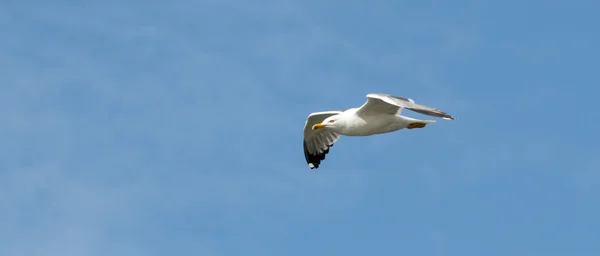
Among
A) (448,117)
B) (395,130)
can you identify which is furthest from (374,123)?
(448,117)

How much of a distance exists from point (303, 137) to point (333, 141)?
24.2 inches

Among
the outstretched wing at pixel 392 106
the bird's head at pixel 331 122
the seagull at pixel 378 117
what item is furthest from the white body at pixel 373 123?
the bird's head at pixel 331 122

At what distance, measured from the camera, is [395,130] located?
18.4 metres

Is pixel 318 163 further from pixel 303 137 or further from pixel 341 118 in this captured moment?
pixel 341 118

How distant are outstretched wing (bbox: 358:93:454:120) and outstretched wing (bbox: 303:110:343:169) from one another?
319 cm

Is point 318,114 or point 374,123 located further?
point 318,114

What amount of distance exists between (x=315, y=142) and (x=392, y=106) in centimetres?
402

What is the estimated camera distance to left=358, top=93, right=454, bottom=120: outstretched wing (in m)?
16.5

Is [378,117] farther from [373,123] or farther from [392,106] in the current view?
[392,106]

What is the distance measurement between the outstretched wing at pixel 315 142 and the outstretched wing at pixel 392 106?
3.19 m

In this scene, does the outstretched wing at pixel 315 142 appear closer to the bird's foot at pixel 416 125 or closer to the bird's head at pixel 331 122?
the bird's head at pixel 331 122

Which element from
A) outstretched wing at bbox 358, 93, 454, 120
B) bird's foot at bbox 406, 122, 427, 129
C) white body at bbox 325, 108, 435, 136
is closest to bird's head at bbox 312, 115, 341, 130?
white body at bbox 325, 108, 435, 136

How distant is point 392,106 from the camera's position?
→ 58.4 ft

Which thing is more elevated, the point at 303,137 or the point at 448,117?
the point at 303,137
